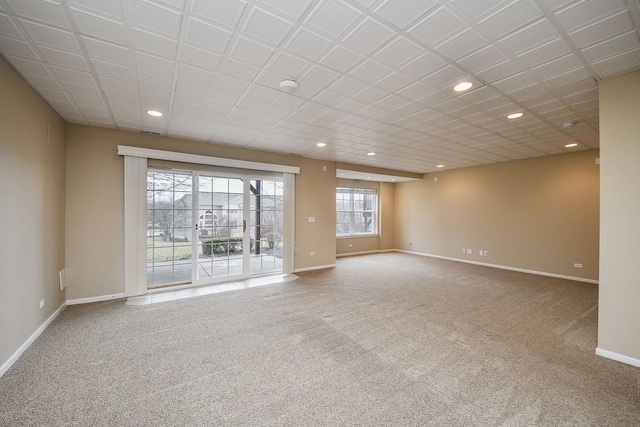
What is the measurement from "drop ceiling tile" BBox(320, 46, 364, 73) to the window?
6.12 m

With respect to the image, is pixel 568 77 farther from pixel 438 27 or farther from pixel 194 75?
pixel 194 75

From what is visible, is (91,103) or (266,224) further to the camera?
(266,224)

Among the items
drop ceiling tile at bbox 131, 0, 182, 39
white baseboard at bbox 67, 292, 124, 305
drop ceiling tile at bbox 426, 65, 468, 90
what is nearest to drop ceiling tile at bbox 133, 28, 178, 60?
drop ceiling tile at bbox 131, 0, 182, 39

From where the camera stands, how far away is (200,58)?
2172 mm

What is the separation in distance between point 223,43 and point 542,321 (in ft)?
15.5

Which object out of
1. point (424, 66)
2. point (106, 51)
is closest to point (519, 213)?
point (424, 66)

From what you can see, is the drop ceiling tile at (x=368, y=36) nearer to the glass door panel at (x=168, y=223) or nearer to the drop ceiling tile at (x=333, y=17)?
the drop ceiling tile at (x=333, y=17)

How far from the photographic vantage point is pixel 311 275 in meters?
5.67

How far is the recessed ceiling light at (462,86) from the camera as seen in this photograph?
2.59 m

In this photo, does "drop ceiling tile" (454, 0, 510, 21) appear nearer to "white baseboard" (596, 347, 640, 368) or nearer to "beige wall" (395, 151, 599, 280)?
"white baseboard" (596, 347, 640, 368)

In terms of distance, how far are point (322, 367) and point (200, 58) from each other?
2894 millimetres

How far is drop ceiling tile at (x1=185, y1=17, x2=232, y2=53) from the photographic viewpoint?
70.4 inches

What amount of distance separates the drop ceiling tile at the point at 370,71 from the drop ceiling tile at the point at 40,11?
2117 mm

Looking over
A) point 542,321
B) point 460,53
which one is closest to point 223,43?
point 460,53
